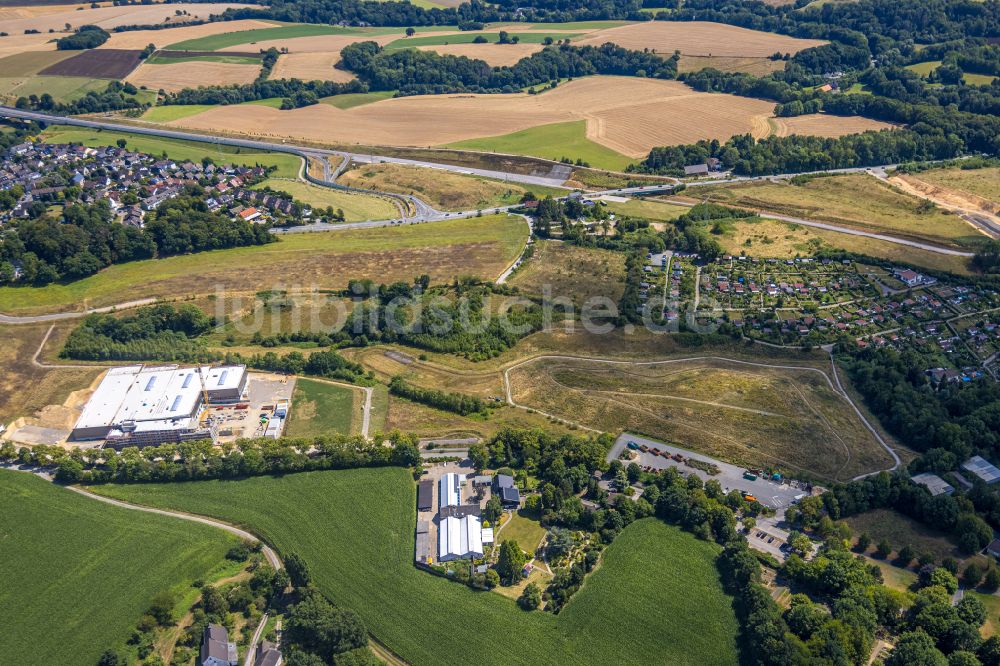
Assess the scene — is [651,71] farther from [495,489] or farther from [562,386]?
[495,489]

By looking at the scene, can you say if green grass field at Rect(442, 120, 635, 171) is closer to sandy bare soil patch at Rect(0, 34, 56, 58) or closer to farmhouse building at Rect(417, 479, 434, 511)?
farmhouse building at Rect(417, 479, 434, 511)

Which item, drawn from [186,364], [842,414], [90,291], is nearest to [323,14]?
[90,291]

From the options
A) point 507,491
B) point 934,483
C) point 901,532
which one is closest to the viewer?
point 901,532

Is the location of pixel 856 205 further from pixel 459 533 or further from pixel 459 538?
pixel 459 538

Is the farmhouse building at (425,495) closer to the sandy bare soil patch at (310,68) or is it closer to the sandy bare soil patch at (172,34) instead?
the sandy bare soil patch at (310,68)

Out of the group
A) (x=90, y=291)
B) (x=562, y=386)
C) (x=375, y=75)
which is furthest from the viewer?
(x=375, y=75)

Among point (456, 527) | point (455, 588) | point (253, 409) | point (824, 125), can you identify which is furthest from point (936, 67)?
point (455, 588)
